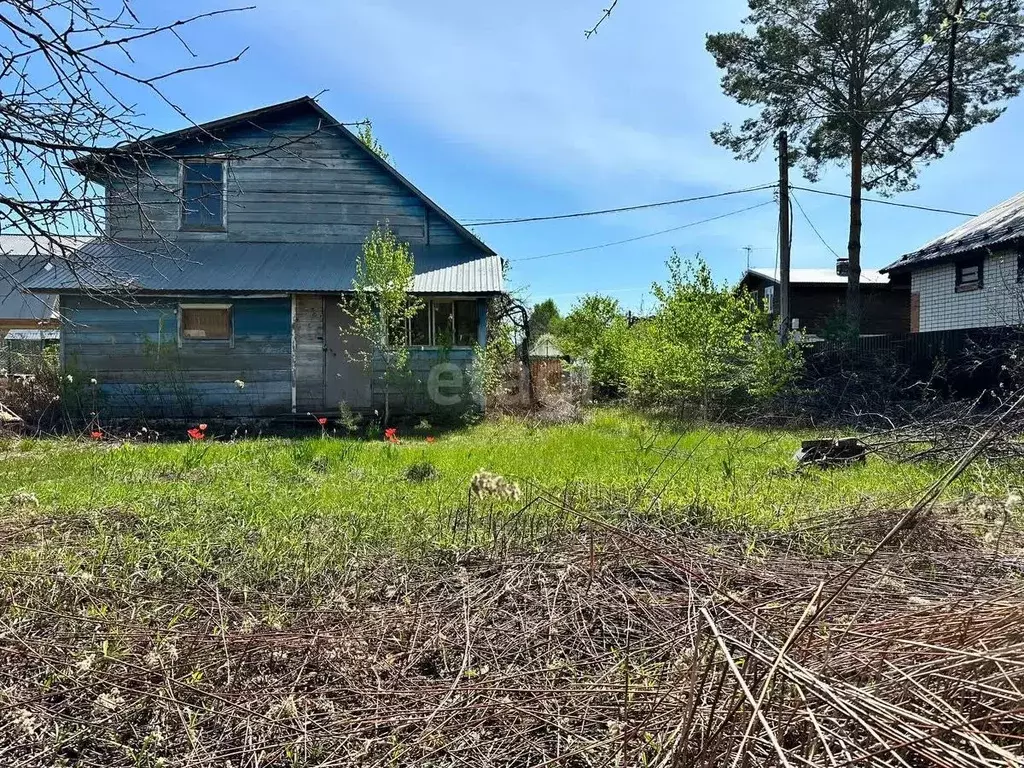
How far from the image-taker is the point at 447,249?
1473cm

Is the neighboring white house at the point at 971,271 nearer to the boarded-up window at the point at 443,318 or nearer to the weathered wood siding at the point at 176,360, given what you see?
the boarded-up window at the point at 443,318

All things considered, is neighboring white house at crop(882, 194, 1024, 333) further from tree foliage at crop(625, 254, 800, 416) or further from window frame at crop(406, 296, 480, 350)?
window frame at crop(406, 296, 480, 350)

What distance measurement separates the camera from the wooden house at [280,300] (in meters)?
13.0

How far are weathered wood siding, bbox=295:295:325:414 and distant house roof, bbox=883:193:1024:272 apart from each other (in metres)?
15.5

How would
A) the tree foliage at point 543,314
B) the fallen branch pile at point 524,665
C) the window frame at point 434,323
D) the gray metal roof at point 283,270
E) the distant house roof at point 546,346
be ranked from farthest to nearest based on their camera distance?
the tree foliage at point 543,314, the distant house roof at point 546,346, the window frame at point 434,323, the gray metal roof at point 283,270, the fallen branch pile at point 524,665

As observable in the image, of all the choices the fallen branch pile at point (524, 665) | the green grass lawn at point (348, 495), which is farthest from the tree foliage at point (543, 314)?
the fallen branch pile at point (524, 665)

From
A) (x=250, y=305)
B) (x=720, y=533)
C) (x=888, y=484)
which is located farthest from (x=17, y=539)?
(x=250, y=305)

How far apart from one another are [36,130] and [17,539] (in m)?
3.06

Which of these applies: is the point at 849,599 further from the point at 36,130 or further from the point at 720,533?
the point at 36,130

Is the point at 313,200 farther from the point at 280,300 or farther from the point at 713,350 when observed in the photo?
the point at 713,350

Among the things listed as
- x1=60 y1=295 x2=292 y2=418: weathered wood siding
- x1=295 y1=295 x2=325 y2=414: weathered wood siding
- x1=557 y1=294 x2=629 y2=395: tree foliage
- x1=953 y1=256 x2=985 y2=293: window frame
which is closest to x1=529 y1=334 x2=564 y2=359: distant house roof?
x1=557 y1=294 x2=629 y2=395: tree foliage

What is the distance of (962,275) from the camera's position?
17453mm

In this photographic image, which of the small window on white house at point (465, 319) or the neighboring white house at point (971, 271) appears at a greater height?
the neighboring white house at point (971, 271)

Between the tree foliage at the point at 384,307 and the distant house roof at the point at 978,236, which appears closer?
the tree foliage at the point at 384,307
